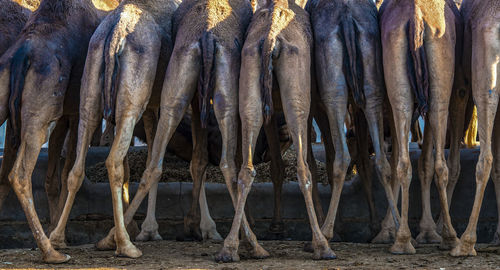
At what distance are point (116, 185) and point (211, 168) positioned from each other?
435cm

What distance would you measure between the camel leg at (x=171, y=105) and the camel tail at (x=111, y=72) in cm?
56

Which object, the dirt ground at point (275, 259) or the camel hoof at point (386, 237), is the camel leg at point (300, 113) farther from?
the camel hoof at point (386, 237)

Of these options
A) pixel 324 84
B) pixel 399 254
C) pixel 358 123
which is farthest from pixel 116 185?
pixel 358 123

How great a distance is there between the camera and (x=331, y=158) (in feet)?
32.9

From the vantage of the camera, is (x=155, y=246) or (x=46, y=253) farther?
(x=155, y=246)

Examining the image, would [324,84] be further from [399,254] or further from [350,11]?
[399,254]

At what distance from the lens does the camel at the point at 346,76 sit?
8.30m

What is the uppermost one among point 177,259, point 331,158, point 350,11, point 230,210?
point 350,11

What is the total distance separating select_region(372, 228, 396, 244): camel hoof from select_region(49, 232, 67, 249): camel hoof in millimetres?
3919

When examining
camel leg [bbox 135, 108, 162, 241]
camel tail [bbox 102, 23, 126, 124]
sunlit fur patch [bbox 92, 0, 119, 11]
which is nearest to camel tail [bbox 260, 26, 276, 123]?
camel tail [bbox 102, 23, 126, 124]

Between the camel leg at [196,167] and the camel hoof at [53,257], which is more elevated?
the camel leg at [196,167]

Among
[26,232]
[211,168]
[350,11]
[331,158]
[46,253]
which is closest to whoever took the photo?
[46,253]

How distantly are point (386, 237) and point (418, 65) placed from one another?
2423mm

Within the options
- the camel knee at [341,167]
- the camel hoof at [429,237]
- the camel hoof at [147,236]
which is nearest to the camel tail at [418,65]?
the camel knee at [341,167]
